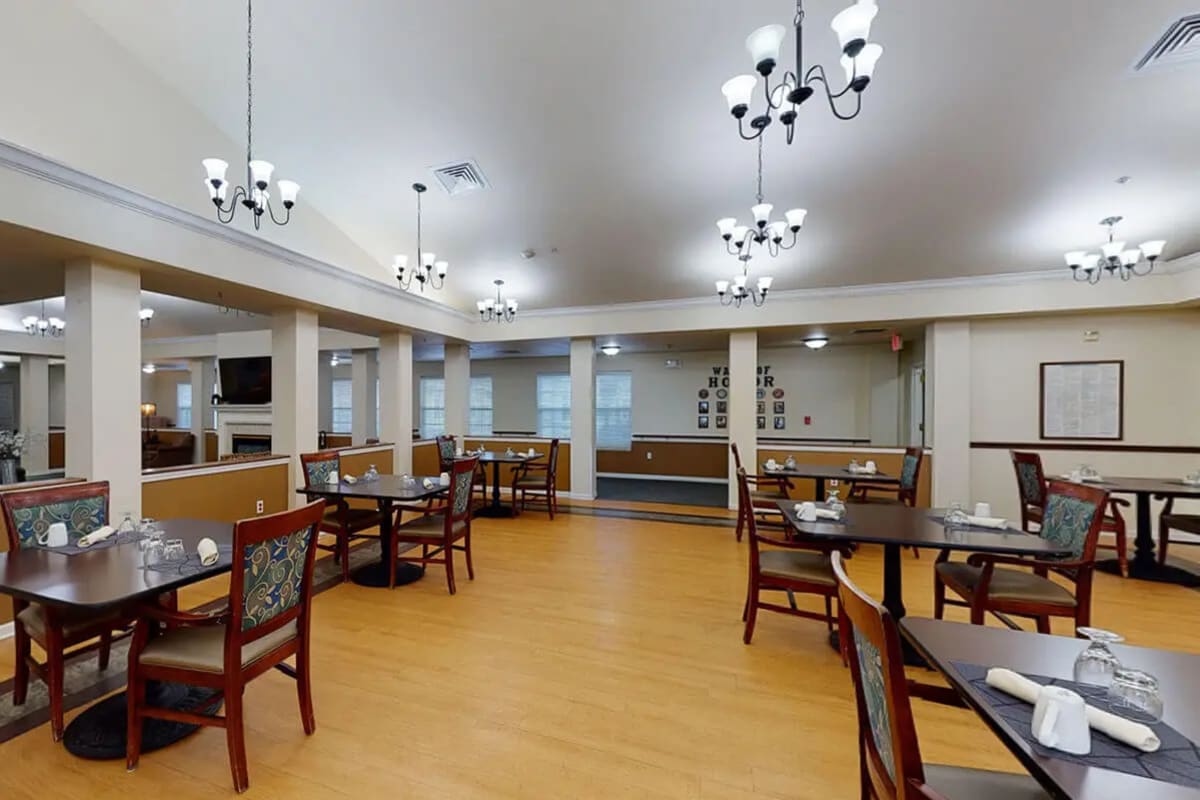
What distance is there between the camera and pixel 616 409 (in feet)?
32.2

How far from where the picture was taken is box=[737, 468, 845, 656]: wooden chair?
2613 mm

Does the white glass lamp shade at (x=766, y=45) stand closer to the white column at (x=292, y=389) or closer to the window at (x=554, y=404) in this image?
the white column at (x=292, y=389)

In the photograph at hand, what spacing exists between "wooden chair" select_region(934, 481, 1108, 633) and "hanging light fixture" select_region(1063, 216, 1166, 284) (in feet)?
9.52

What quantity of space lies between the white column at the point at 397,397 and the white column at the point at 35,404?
706 centimetres

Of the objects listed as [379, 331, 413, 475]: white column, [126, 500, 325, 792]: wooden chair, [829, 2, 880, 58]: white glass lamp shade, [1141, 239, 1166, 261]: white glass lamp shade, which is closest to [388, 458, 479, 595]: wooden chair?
[126, 500, 325, 792]: wooden chair

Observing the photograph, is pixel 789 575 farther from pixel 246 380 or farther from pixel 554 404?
pixel 246 380

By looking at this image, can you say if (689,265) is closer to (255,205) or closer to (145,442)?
(255,205)

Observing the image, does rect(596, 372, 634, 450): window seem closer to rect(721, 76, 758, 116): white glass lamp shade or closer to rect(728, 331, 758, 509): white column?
rect(728, 331, 758, 509): white column

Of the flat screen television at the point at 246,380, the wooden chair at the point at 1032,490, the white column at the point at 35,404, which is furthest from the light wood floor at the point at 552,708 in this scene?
the white column at the point at 35,404

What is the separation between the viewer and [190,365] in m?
9.88

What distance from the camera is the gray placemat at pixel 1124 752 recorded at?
0.89 m

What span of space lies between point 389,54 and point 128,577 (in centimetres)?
341

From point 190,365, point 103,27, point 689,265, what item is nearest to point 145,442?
point 190,365

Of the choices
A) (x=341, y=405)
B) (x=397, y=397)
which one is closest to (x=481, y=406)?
(x=341, y=405)
